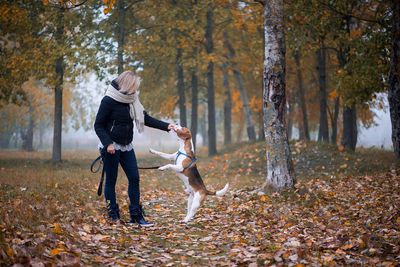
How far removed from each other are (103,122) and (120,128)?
0.30 m

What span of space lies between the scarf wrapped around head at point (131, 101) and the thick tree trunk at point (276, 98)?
3546 millimetres

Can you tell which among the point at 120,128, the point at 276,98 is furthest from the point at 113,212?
the point at 276,98

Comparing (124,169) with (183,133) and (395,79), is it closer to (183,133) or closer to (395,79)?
(183,133)

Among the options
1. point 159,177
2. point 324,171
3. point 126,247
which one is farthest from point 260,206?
point 159,177

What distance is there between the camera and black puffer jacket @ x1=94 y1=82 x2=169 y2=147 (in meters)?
7.68

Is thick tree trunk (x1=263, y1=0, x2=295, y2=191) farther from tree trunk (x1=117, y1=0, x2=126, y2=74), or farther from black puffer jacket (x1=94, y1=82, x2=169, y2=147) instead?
tree trunk (x1=117, y1=0, x2=126, y2=74)

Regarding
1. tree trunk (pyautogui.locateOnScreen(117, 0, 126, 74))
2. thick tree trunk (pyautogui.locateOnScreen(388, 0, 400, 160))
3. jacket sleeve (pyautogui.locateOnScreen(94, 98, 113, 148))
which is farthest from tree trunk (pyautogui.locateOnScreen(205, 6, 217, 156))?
jacket sleeve (pyautogui.locateOnScreen(94, 98, 113, 148))

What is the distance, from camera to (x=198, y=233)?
7.79m

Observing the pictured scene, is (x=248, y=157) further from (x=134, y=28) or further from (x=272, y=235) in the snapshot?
(x=272, y=235)

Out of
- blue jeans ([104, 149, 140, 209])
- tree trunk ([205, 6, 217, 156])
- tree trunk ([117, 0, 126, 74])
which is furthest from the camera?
tree trunk ([205, 6, 217, 156])

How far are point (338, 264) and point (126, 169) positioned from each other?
4025 millimetres

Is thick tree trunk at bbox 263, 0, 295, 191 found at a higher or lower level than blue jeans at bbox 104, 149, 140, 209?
higher

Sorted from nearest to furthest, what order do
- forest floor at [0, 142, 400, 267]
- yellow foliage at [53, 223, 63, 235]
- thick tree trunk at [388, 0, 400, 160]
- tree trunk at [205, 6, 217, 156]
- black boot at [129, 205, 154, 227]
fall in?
forest floor at [0, 142, 400, 267]
yellow foliage at [53, 223, 63, 235]
black boot at [129, 205, 154, 227]
thick tree trunk at [388, 0, 400, 160]
tree trunk at [205, 6, 217, 156]

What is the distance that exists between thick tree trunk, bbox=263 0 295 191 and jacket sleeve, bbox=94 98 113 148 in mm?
4225
